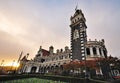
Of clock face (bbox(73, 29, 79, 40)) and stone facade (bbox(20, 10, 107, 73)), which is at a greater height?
clock face (bbox(73, 29, 79, 40))

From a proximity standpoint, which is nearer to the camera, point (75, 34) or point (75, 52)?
point (75, 52)

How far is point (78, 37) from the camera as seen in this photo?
39750 millimetres

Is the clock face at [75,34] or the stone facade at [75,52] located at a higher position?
the clock face at [75,34]

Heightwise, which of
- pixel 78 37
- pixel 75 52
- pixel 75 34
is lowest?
pixel 75 52

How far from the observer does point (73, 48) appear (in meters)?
39.9

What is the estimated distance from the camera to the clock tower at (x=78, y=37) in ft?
120

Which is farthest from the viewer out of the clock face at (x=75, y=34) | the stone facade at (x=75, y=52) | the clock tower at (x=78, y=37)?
the clock face at (x=75, y=34)

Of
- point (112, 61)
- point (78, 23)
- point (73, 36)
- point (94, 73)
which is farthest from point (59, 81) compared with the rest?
point (78, 23)

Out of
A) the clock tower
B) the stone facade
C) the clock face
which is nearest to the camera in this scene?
the stone facade

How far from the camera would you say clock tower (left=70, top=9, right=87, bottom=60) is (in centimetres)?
3666

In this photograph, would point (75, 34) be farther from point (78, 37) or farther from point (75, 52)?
point (75, 52)

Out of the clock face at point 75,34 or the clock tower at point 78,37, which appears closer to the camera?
the clock tower at point 78,37

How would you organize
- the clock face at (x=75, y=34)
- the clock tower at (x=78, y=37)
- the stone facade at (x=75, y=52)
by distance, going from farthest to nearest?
the clock face at (x=75, y=34)
the clock tower at (x=78, y=37)
the stone facade at (x=75, y=52)

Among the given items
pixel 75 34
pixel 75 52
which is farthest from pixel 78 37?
pixel 75 52
